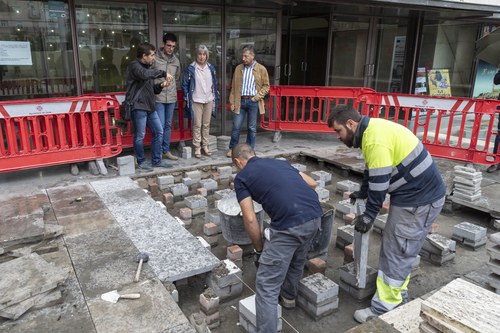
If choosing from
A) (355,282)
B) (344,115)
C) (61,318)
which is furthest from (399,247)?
(61,318)

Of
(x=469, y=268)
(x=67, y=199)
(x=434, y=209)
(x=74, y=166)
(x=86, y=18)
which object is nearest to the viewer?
(x=434, y=209)

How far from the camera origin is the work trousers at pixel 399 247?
312 cm

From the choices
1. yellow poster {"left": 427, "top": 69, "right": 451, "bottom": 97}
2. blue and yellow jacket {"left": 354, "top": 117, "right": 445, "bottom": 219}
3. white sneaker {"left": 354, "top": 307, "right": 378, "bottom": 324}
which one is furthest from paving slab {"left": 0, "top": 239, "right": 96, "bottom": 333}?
yellow poster {"left": 427, "top": 69, "right": 451, "bottom": 97}

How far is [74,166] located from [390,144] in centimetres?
485

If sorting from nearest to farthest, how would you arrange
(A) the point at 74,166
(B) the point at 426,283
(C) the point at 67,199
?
(B) the point at 426,283
(C) the point at 67,199
(A) the point at 74,166

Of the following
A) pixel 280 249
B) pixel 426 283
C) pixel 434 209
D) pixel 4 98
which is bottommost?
pixel 426 283

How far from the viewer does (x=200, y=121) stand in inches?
273

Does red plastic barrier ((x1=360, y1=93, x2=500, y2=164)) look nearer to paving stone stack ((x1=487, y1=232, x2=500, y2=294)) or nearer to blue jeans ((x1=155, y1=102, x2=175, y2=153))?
paving stone stack ((x1=487, y1=232, x2=500, y2=294))

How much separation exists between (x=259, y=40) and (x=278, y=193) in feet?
20.9

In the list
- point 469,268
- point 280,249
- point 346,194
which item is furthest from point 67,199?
point 469,268

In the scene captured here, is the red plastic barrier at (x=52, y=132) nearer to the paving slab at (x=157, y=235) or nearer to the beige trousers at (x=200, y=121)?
the paving slab at (x=157, y=235)

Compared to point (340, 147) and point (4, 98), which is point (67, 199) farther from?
point (340, 147)

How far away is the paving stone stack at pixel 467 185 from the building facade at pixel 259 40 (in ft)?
14.0

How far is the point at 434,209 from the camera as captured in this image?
3.13 m
